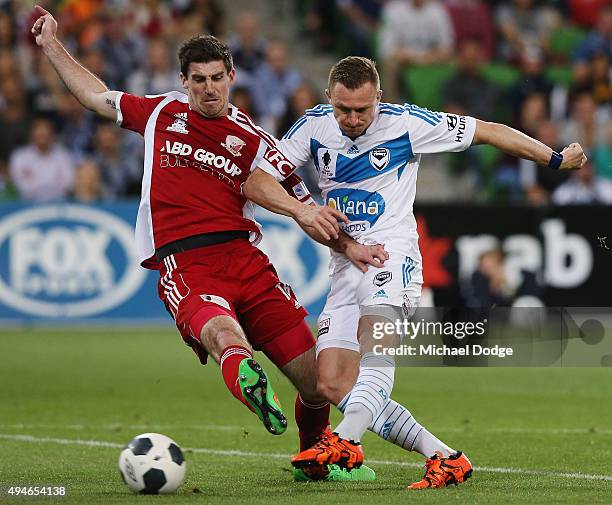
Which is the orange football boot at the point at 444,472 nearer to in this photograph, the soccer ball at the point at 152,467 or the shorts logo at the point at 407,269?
the shorts logo at the point at 407,269

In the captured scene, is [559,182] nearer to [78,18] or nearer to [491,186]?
[491,186]

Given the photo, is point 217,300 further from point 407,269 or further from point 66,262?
point 66,262

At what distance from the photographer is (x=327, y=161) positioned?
7406 millimetres

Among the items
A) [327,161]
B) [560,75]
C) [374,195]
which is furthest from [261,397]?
[560,75]

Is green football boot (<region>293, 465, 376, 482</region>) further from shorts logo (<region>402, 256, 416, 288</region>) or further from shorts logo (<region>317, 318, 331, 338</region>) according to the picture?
shorts logo (<region>402, 256, 416, 288</region>)

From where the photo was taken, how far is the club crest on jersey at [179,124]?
7.63m

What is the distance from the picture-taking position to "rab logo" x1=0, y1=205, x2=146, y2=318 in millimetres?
17062

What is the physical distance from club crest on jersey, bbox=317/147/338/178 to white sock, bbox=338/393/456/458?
1.25m

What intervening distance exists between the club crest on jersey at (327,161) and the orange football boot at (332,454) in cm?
159

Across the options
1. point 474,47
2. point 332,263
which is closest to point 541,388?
point 332,263

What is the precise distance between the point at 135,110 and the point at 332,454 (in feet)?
8.20

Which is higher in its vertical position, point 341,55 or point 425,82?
point 341,55

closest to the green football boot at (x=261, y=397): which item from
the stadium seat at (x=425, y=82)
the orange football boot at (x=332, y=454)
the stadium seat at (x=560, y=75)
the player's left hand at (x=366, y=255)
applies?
the orange football boot at (x=332, y=454)

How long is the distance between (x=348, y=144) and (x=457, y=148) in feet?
1.95
